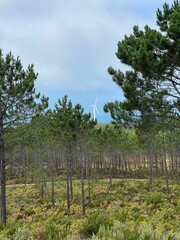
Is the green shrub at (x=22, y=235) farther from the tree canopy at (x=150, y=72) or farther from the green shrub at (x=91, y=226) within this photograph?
the tree canopy at (x=150, y=72)

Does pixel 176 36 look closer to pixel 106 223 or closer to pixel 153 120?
pixel 153 120

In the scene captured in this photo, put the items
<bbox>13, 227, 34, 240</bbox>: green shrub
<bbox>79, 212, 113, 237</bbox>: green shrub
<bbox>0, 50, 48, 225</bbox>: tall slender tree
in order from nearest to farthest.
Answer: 1. <bbox>13, 227, 34, 240</bbox>: green shrub
2. <bbox>79, 212, 113, 237</bbox>: green shrub
3. <bbox>0, 50, 48, 225</bbox>: tall slender tree

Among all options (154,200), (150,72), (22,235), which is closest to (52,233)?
(22,235)

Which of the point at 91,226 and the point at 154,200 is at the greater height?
the point at 91,226

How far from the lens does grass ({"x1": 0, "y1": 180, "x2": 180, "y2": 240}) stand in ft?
25.2

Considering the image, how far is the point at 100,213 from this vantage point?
10.2 metres

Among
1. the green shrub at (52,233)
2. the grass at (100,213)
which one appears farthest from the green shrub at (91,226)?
the green shrub at (52,233)

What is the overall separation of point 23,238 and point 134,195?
19241 mm

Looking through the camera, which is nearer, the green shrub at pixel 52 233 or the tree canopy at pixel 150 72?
the green shrub at pixel 52 233

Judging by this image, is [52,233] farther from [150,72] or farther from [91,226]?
[150,72]

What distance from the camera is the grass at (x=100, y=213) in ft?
25.2

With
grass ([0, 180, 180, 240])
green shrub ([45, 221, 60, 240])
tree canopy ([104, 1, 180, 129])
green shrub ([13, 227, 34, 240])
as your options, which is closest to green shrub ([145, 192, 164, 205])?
grass ([0, 180, 180, 240])

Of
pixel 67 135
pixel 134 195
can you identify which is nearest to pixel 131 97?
pixel 67 135

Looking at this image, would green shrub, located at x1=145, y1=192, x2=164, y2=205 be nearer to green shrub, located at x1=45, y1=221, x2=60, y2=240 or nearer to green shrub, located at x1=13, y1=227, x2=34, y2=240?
green shrub, located at x1=45, y1=221, x2=60, y2=240
